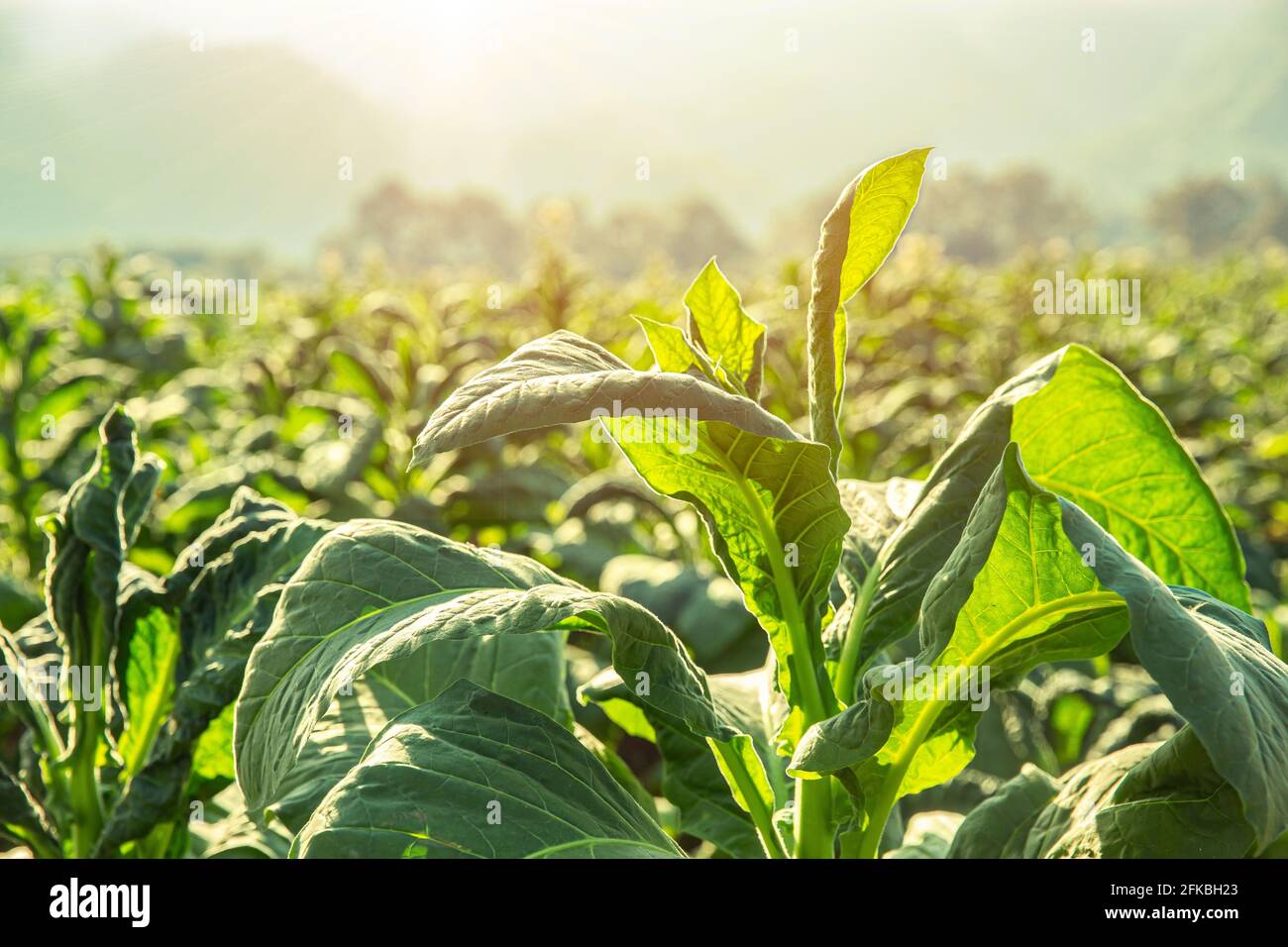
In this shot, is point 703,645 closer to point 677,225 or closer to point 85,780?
point 85,780

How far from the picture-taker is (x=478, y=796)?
0.79 meters

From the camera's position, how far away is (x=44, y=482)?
3.22 m

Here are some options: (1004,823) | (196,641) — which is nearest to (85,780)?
(196,641)

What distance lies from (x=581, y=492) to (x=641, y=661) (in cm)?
148

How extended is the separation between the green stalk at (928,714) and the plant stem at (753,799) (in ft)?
0.28

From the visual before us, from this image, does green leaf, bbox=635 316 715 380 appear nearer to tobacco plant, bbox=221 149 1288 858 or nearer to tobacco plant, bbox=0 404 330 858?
tobacco plant, bbox=221 149 1288 858

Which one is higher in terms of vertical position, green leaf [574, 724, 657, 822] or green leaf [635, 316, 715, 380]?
green leaf [635, 316, 715, 380]

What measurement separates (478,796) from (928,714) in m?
0.38

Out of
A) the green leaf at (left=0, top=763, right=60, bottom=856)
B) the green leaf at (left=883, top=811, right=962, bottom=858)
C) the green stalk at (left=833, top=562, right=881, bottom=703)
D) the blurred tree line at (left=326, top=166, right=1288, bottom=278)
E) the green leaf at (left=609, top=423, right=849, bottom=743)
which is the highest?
the blurred tree line at (left=326, top=166, right=1288, bottom=278)

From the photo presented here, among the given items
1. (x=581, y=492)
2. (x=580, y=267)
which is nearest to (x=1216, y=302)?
(x=580, y=267)

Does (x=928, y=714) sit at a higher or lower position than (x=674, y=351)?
lower

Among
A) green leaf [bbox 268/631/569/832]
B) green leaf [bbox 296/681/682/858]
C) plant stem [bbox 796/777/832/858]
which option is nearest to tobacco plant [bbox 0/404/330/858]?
green leaf [bbox 268/631/569/832]

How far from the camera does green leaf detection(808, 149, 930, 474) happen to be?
2.91 feet

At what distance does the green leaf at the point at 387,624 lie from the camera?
780 mm
